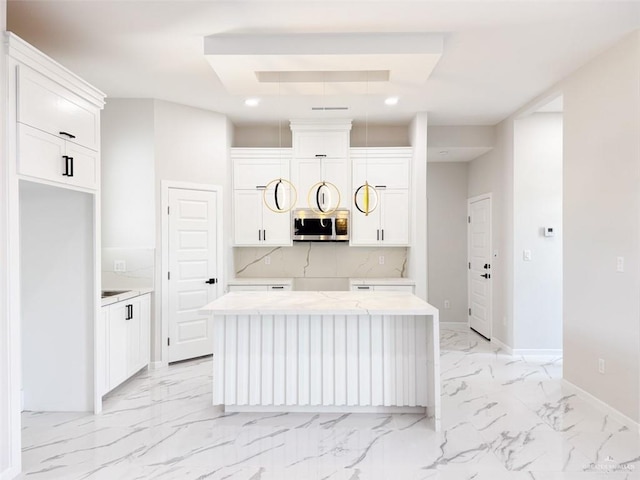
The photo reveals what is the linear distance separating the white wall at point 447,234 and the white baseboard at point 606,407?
2.54 meters

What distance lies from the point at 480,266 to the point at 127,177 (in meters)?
4.62

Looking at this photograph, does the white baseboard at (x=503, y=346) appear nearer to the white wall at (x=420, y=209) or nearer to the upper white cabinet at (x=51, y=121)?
the white wall at (x=420, y=209)

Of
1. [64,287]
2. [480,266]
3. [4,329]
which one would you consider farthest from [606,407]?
[64,287]

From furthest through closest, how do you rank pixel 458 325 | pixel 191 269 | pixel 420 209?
1. pixel 458 325
2. pixel 420 209
3. pixel 191 269

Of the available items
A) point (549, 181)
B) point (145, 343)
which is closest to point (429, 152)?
point (549, 181)

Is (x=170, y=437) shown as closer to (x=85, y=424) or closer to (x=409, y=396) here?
(x=85, y=424)

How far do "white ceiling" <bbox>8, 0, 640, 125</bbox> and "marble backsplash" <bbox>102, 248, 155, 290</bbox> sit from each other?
1629 mm

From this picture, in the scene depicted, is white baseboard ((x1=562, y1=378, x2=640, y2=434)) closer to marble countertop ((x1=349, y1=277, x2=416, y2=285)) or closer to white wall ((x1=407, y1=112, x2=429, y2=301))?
white wall ((x1=407, y1=112, x2=429, y2=301))

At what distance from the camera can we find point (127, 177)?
4.31 m

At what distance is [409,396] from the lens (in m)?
3.08

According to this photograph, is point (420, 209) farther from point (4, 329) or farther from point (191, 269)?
point (4, 329)

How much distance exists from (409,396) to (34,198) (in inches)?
126

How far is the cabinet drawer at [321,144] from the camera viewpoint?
5070 mm

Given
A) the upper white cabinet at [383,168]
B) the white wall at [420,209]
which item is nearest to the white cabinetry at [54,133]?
the upper white cabinet at [383,168]
